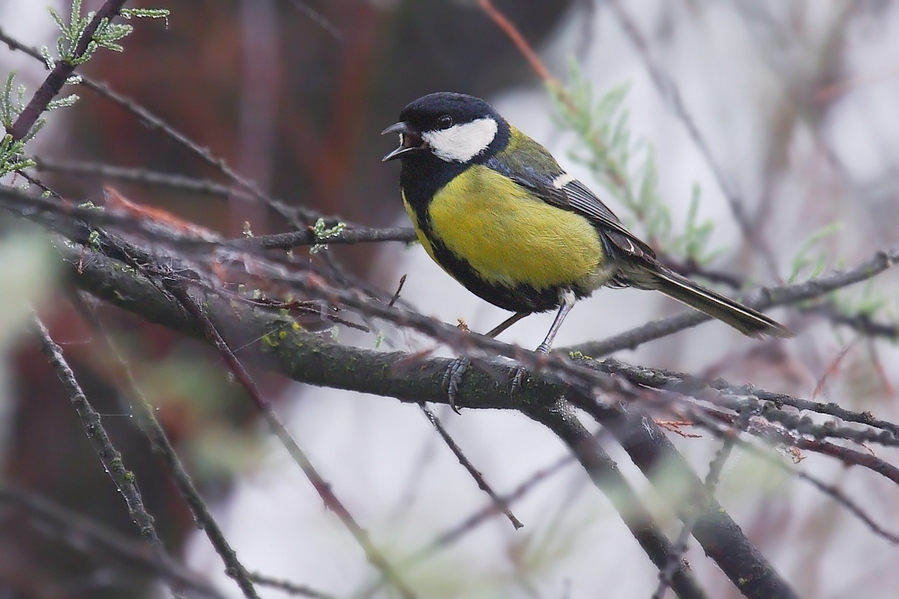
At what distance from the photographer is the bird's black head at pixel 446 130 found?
9.29 ft

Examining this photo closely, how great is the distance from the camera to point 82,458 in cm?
339

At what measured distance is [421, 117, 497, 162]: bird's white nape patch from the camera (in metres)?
2.82

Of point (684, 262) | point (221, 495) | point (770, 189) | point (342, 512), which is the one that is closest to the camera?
point (342, 512)

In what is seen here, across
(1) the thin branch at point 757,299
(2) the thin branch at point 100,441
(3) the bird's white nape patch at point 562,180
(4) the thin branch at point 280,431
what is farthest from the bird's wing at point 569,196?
(2) the thin branch at point 100,441

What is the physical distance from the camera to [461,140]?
2928 mm

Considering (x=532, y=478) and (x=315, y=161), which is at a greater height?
(x=315, y=161)

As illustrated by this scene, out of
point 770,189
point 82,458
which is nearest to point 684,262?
point 770,189

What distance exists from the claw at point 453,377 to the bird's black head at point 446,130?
1.08m

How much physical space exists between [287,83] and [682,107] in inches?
74.2

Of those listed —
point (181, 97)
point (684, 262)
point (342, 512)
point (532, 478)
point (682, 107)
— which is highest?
point (181, 97)

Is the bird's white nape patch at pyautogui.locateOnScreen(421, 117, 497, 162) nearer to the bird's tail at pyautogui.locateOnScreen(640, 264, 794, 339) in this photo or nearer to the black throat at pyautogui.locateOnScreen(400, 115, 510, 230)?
the black throat at pyautogui.locateOnScreen(400, 115, 510, 230)

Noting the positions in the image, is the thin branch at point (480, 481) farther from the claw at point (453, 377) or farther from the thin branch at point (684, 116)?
the thin branch at point (684, 116)

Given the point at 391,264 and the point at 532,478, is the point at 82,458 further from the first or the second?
the point at 532,478

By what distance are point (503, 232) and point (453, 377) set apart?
919mm
